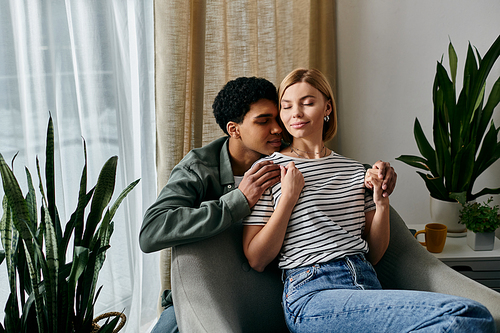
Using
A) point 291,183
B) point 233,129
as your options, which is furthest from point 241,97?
point 291,183

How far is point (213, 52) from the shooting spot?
6.15 ft

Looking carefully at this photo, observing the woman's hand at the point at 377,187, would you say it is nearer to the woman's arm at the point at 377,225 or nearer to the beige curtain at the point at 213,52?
the woman's arm at the point at 377,225

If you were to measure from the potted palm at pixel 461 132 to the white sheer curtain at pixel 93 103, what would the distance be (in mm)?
1272

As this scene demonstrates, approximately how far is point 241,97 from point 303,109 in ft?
0.77

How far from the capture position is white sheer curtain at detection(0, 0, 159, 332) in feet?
4.27

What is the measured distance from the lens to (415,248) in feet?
4.44

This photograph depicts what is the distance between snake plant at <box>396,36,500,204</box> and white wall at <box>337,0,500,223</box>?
37 cm

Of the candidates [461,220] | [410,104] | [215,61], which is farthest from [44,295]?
[410,104]

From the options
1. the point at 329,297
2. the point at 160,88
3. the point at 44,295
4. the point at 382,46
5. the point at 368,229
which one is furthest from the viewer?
the point at 382,46

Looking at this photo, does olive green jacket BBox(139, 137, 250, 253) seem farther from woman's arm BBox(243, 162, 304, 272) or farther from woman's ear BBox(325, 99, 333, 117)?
woman's ear BBox(325, 99, 333, 117)

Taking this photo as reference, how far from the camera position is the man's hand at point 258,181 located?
123cm

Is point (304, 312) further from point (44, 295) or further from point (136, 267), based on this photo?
point (136, 267)

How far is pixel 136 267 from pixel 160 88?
2.59 ft

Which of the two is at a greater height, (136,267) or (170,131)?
(170,131)
